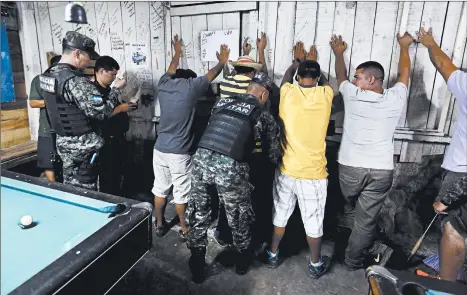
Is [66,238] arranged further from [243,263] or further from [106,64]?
[106,64]

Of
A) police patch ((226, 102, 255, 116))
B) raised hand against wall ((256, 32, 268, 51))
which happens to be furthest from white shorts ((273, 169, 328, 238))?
raised hand against wall ((256, 32, 268, 51))

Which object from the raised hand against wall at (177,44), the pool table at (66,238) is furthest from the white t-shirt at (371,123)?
the raised hand against wall at (177,44)

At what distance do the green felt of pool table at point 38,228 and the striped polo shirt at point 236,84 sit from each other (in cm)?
165

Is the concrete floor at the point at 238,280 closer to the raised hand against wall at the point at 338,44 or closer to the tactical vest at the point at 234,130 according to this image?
the tactical vest at the point at 234,130

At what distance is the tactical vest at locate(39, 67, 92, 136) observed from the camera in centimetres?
Result: 292

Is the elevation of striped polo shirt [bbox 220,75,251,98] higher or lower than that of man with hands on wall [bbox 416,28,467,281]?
Answer: higher

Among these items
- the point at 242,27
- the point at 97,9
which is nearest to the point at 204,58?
the point at 242,27

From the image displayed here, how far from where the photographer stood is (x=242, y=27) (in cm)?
358

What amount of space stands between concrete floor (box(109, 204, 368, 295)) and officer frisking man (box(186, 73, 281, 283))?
6.9 inches

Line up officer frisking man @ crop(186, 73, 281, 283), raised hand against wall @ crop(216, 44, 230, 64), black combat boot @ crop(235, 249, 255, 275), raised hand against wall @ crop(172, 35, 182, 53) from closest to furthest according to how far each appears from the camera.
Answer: officer frisking man @ crop(186, 73, 281, 283), black combat boot @ crop(235, 249, 255, 275), raised hand against wall @ crop(216, 44, 230, 64), raised hand against wall @ crop(172, 35, 182, 53)

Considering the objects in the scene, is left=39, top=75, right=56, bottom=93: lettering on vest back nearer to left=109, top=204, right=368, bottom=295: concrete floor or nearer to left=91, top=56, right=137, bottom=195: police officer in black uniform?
left=91, top=56, right=137, bottom=195: police officer in black uniform

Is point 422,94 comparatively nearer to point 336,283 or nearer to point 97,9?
point 336,283

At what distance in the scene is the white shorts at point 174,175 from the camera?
3.29m

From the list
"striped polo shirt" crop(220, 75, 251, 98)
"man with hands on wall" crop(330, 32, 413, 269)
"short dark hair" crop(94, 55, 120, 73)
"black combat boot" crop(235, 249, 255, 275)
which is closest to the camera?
"man with hands on wall" crop(330, 32, 413, 269)
